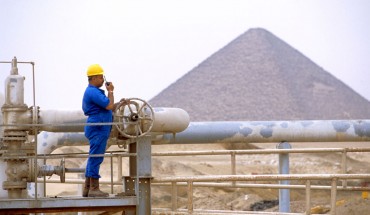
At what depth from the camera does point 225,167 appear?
5531 cm

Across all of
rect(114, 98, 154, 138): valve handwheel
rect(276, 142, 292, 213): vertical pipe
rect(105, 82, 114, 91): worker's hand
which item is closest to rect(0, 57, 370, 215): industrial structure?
rect(114, 98, 154, 138): valve handwheel

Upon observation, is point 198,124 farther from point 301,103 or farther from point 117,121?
point 301,103

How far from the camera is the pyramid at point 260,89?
132m

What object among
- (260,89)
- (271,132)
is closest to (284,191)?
(271,132)

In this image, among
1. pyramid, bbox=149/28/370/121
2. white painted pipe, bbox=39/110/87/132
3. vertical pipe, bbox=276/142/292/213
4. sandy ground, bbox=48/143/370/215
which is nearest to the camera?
white painted pipe, bbox=39/110/87/132

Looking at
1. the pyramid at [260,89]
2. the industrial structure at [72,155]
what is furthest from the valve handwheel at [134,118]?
the pyramid at [260,89]

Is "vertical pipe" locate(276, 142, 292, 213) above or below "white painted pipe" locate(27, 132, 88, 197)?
below

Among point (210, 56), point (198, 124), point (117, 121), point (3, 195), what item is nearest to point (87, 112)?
point (117, 121)

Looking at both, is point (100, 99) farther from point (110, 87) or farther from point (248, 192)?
point (248, 192)

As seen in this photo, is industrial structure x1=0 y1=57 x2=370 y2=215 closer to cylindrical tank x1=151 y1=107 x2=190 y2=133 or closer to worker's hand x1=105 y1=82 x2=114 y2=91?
cylindrical tank x1=151 y1=107 x2=190 y2=133

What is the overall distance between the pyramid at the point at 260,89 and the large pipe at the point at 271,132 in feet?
372

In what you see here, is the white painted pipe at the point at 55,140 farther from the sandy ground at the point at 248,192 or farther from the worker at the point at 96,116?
the worker at the point at 96,116

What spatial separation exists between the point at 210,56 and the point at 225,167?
8745cm

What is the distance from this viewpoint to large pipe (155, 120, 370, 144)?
1538 centimetres
